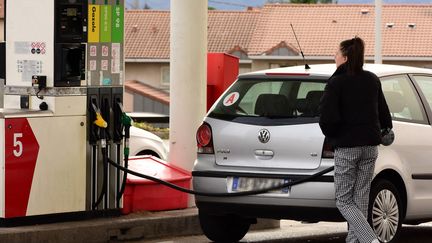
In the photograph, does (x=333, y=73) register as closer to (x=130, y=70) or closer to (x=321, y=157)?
(x=321, y=157)

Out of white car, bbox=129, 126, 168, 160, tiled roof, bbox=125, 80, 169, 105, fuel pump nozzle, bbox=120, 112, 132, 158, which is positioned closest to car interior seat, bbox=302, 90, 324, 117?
fuel pump nozzle, bbox=120, 112, 132, 158

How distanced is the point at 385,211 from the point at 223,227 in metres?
1.63

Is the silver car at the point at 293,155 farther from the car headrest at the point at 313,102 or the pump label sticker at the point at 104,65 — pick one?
the pump label sticker at the point at 104,65

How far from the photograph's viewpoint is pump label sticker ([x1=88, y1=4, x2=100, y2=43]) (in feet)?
35.5

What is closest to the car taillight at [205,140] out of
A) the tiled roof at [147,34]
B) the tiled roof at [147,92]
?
the tiled roof at [147,92]

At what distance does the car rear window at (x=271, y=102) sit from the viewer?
10070mm

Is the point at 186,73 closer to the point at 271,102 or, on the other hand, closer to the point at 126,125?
the point at 126,125

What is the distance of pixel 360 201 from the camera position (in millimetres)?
9352

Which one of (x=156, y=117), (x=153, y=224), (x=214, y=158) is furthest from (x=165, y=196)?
(x=156, y=117)

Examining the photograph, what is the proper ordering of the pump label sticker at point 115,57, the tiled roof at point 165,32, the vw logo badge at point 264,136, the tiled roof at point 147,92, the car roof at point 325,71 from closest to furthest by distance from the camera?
1. the vw logo badge at point 264,136
2. the car roof at point 325,71
3. the pump label sticker at point 115,57
4. the tiled roof at point 147,92
5. the tiled roof at point 165,32

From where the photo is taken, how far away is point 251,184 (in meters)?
10.0

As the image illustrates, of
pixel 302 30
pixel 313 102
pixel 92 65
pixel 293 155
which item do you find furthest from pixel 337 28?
pixel 293 155

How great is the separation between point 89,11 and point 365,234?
3427mm

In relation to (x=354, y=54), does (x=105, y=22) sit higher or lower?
higher
